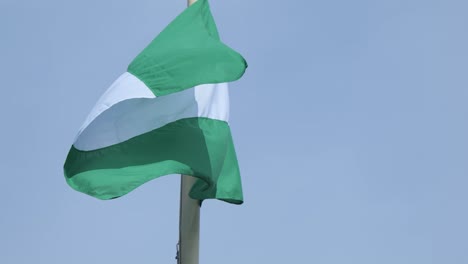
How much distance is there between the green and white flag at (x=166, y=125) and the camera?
10.7 metres

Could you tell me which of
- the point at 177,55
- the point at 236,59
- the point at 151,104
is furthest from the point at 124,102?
the point at 236,59

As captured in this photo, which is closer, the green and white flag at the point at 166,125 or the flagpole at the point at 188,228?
the green and white flag at the point at 166,125

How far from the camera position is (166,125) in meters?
11.3

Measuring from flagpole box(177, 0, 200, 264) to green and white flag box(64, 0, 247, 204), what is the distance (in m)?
0.33

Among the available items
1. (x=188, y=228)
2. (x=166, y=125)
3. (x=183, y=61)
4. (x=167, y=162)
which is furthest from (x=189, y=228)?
(x=183, y=61)

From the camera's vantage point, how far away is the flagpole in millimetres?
10781

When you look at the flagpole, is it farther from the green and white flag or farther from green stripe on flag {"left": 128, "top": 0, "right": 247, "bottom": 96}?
green stripe on flag {"left": 128, "top": 0, "right": 247, "bottom": 96}

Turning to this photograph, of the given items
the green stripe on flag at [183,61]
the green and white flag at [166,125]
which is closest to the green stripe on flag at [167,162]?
the green and white flag at [166,125]

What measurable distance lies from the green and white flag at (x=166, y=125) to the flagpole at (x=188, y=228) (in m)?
0.33

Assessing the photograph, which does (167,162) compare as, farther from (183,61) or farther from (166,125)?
(183,61)

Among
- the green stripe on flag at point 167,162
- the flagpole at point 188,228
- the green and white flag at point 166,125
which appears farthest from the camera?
the flagpole at point 188,228

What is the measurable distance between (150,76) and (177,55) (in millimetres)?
475

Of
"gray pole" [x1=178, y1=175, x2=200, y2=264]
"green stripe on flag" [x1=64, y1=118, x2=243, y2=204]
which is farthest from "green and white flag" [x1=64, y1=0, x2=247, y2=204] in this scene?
"gray pole" [x1=178, y1=175, x2=200, y2=264]

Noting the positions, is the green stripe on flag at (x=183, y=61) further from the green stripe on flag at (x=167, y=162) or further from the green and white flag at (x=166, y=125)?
the green stripe on flag at (x=167, y=162)
